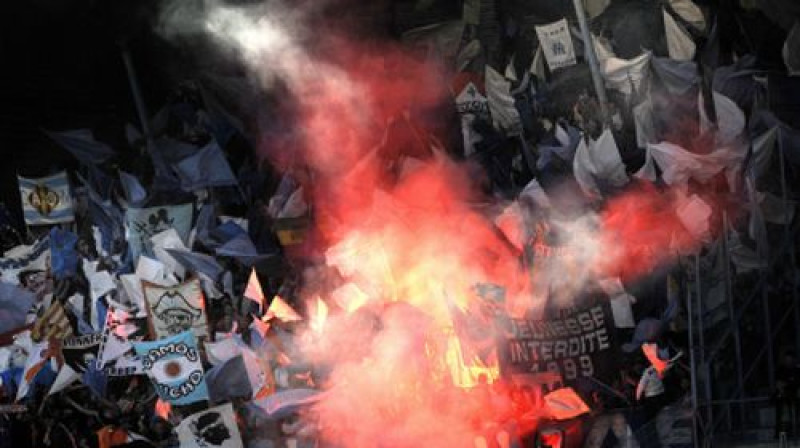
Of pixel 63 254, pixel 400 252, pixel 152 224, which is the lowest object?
pixel 400 252

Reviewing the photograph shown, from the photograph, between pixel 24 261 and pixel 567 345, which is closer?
pixel 567 345

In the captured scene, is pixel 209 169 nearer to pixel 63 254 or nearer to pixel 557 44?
pixel 63 254

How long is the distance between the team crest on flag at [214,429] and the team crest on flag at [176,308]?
75.7 inches

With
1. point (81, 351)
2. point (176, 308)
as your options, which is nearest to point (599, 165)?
point (176, 308)

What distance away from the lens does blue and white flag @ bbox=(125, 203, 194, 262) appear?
15.8 m

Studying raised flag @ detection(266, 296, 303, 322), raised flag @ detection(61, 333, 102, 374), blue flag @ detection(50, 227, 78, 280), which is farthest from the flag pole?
blue flag @ detection(50, 227, 78, 280)

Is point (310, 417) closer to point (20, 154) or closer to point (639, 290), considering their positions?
point (639, 290)

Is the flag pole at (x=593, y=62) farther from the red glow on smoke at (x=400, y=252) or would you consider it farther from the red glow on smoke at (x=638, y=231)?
the red glow on smoke at (x=400, y=252)

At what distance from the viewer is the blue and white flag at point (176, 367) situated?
13.4 m

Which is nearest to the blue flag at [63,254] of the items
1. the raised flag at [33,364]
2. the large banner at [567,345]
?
the raised flag at [33,364]

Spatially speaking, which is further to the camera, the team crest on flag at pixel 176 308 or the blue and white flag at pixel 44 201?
the blue and white flag at pixel 44 201

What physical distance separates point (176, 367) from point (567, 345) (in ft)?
17.1

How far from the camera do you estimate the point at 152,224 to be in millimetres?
15828

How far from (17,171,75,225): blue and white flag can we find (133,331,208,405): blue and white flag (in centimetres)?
483
